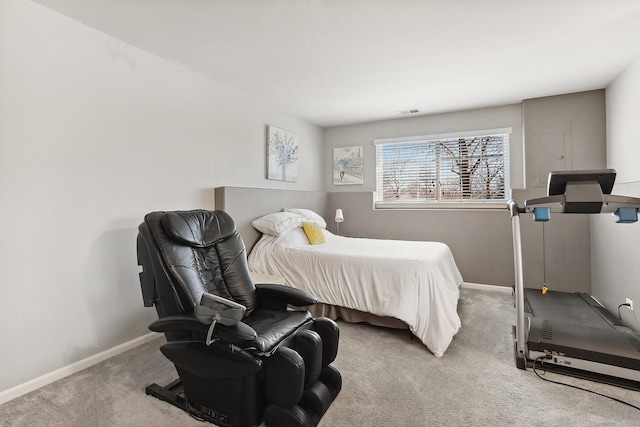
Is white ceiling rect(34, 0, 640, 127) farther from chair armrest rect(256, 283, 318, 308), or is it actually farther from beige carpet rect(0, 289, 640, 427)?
beige carpet rect(0, 289, 640, 427)

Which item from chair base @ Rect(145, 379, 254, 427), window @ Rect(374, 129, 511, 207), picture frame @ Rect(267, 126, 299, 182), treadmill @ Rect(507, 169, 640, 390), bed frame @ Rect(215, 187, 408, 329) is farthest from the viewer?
window @ Rect(374, 129, 511, 207)

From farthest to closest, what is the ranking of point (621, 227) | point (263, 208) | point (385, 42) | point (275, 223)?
point (263, 208) < point (275, 223) < point (621, 227) < point (385, 42)

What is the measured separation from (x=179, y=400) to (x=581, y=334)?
2.71 meters

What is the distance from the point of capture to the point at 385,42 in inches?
98.7

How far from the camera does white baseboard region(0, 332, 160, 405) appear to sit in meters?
1.92

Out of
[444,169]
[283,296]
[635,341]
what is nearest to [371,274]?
[283,296]

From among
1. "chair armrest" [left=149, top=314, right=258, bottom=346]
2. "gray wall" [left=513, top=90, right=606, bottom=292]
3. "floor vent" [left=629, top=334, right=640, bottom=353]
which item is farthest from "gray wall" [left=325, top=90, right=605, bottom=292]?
"chair armrest" [left=149, top=314, right=258, bottom=346]

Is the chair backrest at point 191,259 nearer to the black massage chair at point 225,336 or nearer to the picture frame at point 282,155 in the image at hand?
the black massage chair at point 225,336

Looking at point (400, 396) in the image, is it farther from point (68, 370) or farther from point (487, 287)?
point (487, 287)

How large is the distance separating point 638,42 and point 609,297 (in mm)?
2317

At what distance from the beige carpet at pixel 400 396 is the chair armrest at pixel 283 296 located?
61cm

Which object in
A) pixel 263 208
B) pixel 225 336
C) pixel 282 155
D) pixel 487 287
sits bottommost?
pixel 487 287

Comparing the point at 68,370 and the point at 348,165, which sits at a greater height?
the point at 348,165

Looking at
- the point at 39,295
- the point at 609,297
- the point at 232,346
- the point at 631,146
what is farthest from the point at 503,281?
the point at 39,295
